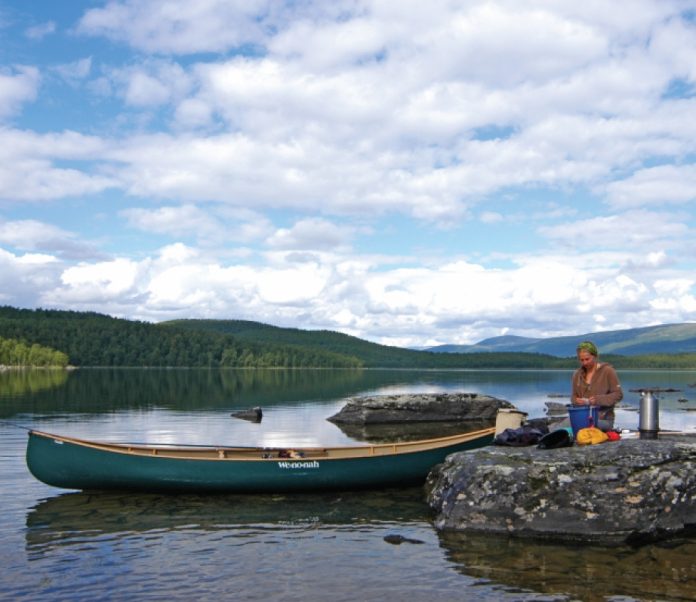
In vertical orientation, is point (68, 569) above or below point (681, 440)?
below

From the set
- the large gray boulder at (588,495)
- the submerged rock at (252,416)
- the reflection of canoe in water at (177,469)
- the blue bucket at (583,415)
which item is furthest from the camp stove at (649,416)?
the submerged rock at (252,416)

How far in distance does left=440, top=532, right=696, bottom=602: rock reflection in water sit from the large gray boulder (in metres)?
0.42

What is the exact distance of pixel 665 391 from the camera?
94.9 meters

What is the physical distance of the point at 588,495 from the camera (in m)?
14.6

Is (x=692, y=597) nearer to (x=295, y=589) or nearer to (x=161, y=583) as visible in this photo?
(x=295, y=589)

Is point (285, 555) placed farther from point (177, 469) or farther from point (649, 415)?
point (649, 415)

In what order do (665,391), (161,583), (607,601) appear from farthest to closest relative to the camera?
(665,391)
(161,583)
(607,601)

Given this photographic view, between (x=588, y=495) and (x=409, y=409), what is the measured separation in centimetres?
3219

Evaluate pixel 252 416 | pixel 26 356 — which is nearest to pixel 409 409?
pixel 252 416

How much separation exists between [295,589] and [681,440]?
10467mm

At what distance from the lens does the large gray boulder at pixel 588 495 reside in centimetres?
1450

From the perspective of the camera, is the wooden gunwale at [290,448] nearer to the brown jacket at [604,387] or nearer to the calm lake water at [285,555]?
the calm lake water at [285,555]

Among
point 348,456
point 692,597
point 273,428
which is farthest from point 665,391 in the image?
point 692,597

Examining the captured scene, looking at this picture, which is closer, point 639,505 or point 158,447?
point 639,505
